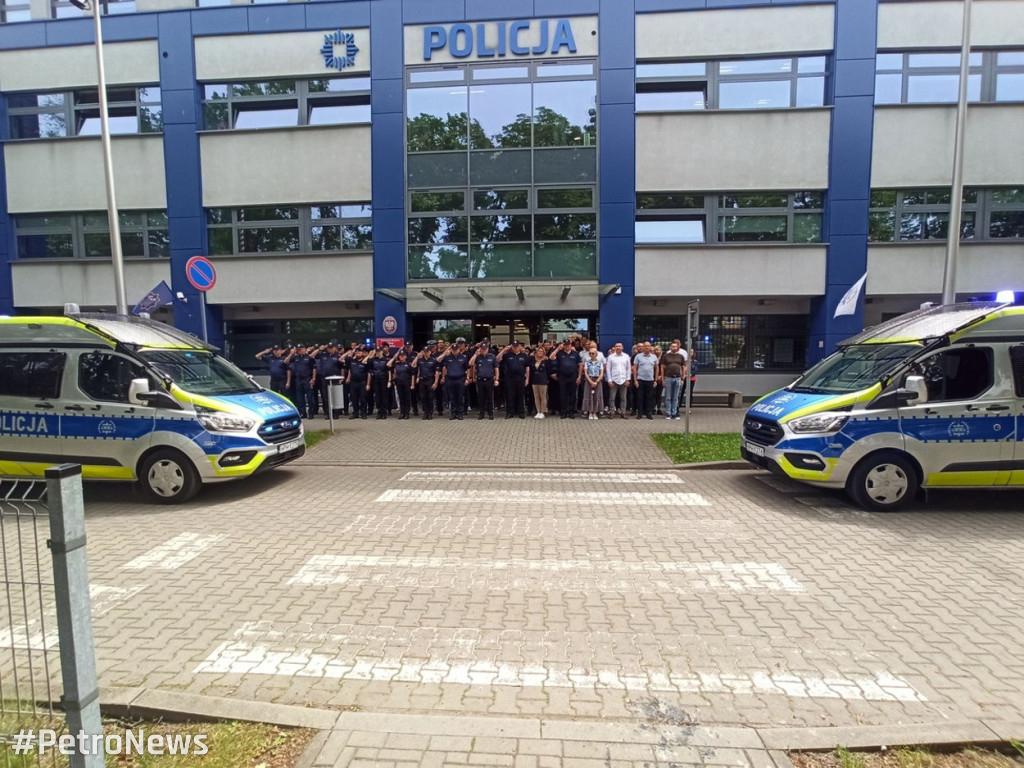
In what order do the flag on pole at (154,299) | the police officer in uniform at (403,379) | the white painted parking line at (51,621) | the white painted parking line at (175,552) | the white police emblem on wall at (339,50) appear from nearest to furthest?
the white painted parking line at (51,621) < the white painted parking line at (175,552) < the flag on pole at (154,299) < the police officer in uniform at (403,379) < the white police emblem on wall at (339,50)

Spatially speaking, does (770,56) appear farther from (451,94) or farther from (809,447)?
(809,447)

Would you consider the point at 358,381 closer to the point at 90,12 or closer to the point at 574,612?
the point at 574,612

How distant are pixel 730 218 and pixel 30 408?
15877mm

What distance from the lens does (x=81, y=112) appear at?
679 inches

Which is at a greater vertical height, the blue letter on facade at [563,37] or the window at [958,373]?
the blue letter on facade at [563,37]

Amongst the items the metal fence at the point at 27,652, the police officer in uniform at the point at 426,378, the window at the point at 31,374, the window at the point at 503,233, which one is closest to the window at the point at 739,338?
the window at the point at 503,233

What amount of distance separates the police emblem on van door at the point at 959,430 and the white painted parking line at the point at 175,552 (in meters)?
7.85

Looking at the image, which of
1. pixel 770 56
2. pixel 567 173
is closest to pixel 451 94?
pixel 567 173

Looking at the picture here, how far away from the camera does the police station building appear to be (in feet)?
50.0

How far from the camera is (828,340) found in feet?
51.2

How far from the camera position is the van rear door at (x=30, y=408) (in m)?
6.81

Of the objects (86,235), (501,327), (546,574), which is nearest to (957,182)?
(501,327)

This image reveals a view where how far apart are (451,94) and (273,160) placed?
5574 mm

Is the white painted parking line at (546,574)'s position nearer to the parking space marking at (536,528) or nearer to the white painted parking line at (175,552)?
the parking space marking at (536,528)
